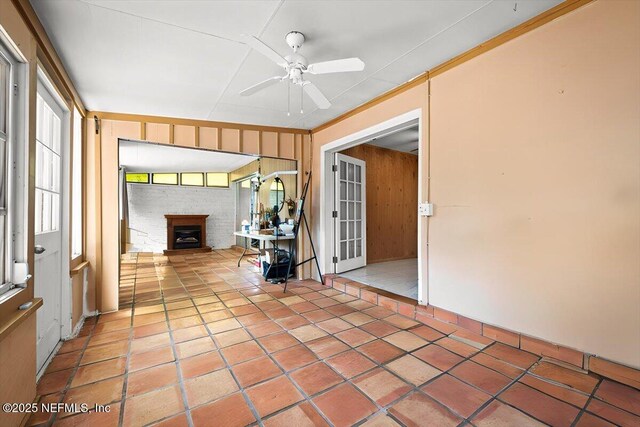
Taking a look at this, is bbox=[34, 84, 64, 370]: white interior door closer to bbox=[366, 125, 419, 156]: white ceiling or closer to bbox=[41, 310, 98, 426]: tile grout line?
bbox=[41, 310, 98, 426]: tile grout line

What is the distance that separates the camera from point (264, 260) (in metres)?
4.57

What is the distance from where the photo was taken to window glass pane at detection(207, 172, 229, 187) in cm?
818

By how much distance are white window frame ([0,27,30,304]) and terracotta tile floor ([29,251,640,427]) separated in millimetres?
820

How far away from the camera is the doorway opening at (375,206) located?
3.67m

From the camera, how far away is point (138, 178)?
737cm

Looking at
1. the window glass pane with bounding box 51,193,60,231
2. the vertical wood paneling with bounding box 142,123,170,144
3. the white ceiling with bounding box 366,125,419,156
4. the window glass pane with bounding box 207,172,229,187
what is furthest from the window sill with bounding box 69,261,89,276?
the window glass pane with bounding box 207,172,229,187

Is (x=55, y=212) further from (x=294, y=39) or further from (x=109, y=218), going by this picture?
(x=294, y=39)

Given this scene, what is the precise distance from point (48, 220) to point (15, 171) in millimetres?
963

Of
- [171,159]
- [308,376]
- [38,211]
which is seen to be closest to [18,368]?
[38,211]

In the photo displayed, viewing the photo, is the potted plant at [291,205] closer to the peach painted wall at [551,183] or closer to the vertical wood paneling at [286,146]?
the vertical wood paneling at [286,146]

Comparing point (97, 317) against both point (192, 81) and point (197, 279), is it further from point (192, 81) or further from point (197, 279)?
point (192, 81)

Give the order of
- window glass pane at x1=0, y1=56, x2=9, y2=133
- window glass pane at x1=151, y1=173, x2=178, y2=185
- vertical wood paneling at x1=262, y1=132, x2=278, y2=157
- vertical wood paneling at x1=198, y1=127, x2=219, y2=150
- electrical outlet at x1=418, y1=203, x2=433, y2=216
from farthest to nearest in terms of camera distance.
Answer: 1. window glass pane at x1=151, y1=173, x2=178, y2=185
2. vertical wood paneling at x1=262, y1=132, x2=278, y2=157
3. vertical wood paneling at x1=198, y1=127, x2=219, y2=150
4. electrical outlet at x1=418, y1=203, x2=433, y2=216
5. window glass pane at x1=0, y1=56, x2=9, y2=133

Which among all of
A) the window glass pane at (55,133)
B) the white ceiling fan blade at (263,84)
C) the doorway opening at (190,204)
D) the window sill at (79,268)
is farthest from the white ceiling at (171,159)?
the white ceiling fan blade at (263,84)

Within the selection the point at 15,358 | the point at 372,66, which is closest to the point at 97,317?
the point at 15,358
